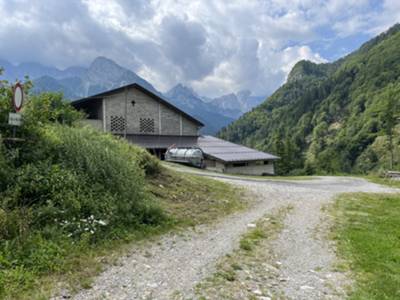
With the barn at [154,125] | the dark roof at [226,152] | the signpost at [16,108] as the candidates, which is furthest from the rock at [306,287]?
the dark roof at [226,152]

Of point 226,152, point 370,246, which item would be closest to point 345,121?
point 226,152

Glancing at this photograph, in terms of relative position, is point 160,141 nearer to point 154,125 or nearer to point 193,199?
point 154,125

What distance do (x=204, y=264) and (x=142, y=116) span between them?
28.4 metres

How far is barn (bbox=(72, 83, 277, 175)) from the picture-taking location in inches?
1201

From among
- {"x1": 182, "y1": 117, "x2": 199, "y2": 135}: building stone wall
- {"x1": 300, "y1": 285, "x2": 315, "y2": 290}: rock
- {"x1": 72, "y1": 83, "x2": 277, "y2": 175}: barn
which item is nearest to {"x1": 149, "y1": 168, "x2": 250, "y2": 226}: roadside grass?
{"x1": 300, "y1": 285, "x2": 315, "y2": 290}: rock

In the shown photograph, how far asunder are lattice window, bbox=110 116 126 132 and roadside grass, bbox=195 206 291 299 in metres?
25.7

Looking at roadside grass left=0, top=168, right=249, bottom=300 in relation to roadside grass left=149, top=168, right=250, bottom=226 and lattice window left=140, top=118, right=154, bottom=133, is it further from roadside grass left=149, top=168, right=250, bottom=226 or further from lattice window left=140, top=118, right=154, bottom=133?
lattice window left=140, top=118, right=154, bottom=133

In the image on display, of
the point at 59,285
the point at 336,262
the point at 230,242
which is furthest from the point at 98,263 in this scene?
the point at 336,262

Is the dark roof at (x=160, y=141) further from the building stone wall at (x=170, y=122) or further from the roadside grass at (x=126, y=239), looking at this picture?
the roadside grass at (x=126, y=239)

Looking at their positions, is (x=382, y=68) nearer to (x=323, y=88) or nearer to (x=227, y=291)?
(x=323, y=88)

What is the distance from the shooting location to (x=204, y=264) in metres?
5.26

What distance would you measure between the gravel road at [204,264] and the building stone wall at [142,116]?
967 inches

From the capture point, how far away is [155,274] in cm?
468

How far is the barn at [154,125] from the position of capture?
30.5 meters
